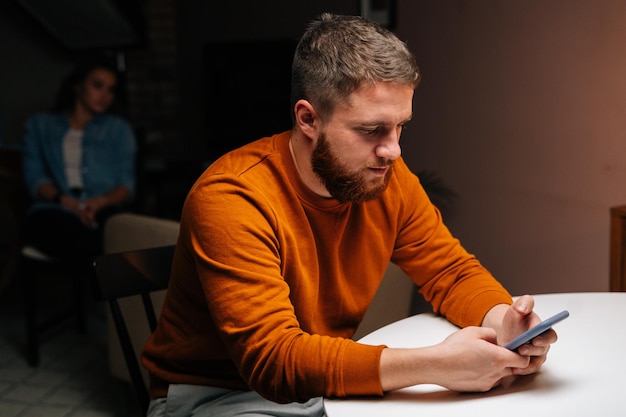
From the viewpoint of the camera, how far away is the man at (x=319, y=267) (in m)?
1.11

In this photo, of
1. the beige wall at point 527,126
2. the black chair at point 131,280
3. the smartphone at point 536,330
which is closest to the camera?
the smartphone at point 536,330

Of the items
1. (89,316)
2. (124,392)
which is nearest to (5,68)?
(89,316)

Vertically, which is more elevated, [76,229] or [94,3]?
[94,3]

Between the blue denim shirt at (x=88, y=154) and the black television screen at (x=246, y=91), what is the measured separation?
644mm

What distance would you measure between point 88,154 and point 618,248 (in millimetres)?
2621

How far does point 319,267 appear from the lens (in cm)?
145

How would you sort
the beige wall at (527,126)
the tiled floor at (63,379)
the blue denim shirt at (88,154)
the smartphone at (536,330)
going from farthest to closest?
the blue denim shirt at (88,154) < the tiled floor at (63,379) < the beige wall at (527,126) < the smartphone at (536,330)

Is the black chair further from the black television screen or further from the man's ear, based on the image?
the black television screen

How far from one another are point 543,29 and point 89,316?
8.92 ft

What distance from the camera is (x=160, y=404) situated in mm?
1416

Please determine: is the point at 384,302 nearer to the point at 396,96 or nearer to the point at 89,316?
the point at 396,96

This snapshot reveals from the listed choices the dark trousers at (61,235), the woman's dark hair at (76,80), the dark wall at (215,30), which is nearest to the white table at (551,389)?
the dark trousers at (61,235)

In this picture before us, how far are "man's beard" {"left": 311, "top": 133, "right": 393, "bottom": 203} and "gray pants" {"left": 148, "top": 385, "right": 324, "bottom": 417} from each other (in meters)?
0.40

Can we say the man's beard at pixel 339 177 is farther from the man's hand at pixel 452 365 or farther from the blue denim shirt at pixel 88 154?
the blue denim shirt at pixel 88 154
